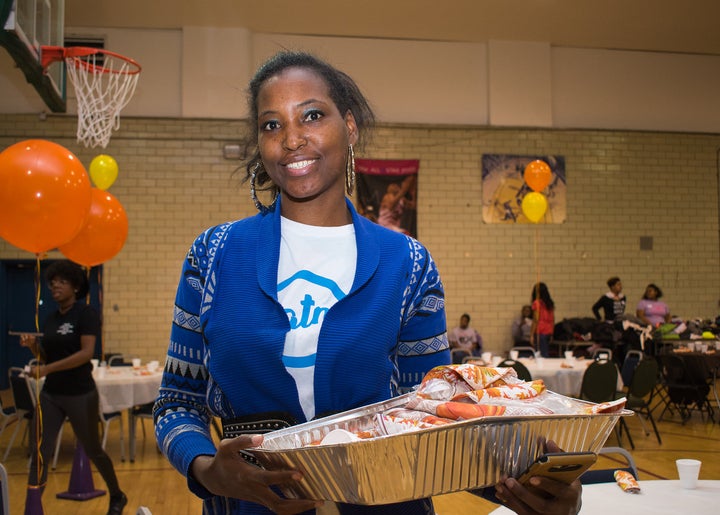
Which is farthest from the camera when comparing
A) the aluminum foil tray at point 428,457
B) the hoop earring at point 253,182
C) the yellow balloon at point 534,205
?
the yellow balloon at point 534,205

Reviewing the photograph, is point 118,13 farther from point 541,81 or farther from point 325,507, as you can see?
point 325,507

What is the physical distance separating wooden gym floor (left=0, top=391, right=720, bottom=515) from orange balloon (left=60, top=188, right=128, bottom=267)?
1822mm

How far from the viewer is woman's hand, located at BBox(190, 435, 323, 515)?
0.91 metres

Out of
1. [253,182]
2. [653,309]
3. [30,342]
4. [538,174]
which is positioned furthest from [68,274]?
[653,309]

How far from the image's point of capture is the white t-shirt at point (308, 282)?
1.17 meters

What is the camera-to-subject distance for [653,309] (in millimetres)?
12586

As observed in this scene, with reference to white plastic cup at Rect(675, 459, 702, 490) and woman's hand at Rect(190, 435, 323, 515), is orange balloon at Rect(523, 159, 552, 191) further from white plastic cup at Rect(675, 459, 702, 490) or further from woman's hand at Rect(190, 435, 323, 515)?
woman's hand at Rect(190, 435, 323, 515)

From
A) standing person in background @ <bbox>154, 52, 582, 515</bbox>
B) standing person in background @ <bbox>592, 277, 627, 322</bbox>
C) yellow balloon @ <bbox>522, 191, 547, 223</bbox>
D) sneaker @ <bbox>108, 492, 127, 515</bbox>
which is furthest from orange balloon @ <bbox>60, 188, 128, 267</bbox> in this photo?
standing person in background @ <bbox>592, 277, 627, 322</bbox>

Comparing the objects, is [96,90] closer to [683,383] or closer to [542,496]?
[683,383]

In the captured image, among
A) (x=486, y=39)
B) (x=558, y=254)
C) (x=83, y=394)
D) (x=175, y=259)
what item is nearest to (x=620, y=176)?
(x=558, y=254)

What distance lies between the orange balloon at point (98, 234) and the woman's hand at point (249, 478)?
549 cm

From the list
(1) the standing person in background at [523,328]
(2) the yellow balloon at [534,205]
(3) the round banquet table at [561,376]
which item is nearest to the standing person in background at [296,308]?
(3) the round banquet table at [561,376]

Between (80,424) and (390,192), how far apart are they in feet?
26.8

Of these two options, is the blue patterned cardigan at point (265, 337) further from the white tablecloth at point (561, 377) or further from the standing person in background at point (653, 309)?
the standing person in background at point (653, 309)
